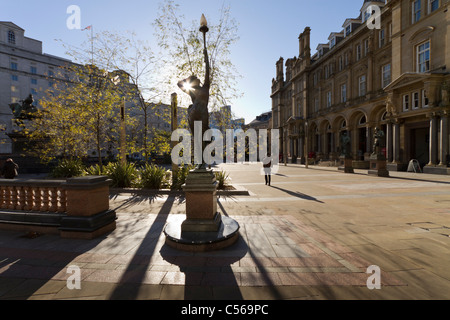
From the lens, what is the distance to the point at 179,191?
9062 millimetres

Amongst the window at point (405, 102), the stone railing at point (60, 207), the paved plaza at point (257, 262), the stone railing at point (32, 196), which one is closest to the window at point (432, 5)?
the window at point (405, 102)

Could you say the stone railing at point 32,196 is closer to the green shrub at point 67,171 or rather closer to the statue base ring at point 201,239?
the statue base ring at point 201,239

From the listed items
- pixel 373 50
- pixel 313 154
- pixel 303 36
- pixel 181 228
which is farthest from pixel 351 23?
pixel 181 228

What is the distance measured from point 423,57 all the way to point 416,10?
4634 mm

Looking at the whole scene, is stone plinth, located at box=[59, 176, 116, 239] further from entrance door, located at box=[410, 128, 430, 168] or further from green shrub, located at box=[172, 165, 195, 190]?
entrance door, located at box=[410, 128, 430, 168]

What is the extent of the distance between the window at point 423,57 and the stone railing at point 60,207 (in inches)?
1043

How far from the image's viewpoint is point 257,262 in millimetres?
3365

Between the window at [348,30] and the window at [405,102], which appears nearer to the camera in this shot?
the window at [405,102]

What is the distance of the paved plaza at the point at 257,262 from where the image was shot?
2639 millimetres

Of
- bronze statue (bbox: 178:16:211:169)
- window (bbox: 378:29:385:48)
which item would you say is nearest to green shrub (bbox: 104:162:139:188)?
bronze statue (bbox: 178:16:211:169)

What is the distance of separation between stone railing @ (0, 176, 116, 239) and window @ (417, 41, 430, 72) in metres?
26.5

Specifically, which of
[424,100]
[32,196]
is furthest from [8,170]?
[424,100]

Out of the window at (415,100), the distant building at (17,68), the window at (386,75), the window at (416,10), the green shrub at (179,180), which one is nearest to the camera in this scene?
the green shrub at (179,180)

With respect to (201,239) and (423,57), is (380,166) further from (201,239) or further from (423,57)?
(201,239)
